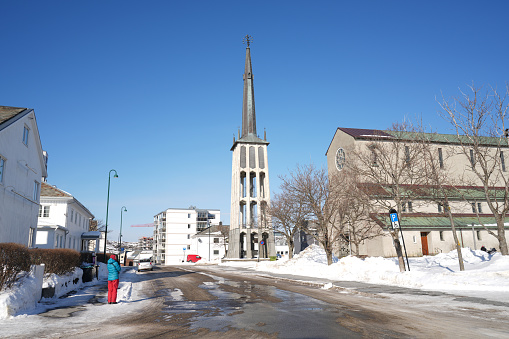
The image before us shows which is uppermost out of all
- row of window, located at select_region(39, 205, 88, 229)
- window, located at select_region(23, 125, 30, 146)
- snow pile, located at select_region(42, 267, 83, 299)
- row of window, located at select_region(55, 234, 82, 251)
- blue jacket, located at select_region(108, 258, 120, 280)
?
window, located at select_region(23, 125, 30, 146)

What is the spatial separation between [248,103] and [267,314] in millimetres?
62565

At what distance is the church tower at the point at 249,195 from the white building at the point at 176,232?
6459 cm

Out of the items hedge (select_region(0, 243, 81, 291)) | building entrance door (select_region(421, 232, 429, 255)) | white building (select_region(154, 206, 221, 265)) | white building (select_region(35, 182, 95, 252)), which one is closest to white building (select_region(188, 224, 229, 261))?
white building (select_region(154, 206, 221, 265))

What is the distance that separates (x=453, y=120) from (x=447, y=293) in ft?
36.9

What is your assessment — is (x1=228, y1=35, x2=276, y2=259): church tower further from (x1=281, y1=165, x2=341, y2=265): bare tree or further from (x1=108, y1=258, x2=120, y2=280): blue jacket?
(x1=108, y1=258, x2=120, y2=280): blue jacket

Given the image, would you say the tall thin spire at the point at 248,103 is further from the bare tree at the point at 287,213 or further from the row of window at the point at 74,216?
the row of window at the point at 74,216

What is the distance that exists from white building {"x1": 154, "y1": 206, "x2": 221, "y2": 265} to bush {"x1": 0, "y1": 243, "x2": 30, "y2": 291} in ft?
378

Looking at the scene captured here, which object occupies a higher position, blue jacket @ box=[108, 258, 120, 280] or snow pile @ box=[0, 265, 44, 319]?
blue jacket @ box=[108, 258, 120, 280]

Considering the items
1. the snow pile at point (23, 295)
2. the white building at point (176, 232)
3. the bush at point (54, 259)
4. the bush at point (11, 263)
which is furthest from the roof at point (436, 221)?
the white building at point (176, 232)

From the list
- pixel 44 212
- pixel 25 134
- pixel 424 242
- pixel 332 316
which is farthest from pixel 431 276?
pixel 44 212

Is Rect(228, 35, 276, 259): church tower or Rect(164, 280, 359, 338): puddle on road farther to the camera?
Rect(228, 35, 276, 259): church tower

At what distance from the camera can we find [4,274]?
9.94 meters

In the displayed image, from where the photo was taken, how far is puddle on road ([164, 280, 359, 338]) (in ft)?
25.0

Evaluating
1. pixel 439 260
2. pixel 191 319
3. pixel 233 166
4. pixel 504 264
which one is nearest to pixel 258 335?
pixel 191 319
